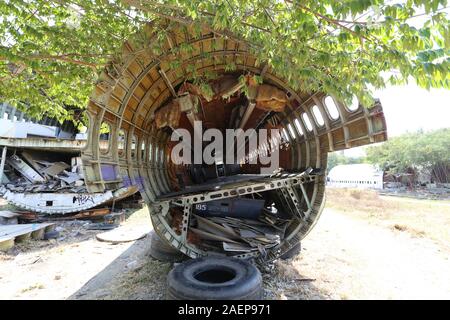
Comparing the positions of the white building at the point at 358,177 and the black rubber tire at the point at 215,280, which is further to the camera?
the white building at the point at 358,177

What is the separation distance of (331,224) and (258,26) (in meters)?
7.53

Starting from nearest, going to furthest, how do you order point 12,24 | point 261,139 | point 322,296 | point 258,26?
point 258,26
point 322,296
point 12,24
point 261,139

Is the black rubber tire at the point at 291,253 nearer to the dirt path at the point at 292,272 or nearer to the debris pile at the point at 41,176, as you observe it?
the dirt path at the point at 292,272

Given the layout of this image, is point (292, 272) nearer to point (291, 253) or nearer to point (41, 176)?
point (291, 253)

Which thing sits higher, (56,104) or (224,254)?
(56,104)

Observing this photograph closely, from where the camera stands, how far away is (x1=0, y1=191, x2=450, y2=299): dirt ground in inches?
168

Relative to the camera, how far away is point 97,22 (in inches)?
214

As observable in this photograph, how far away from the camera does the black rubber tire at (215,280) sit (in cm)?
322

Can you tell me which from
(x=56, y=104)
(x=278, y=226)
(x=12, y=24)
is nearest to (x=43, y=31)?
(x=12, y=24)

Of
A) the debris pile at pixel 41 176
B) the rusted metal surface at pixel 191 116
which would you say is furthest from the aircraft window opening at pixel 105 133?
the debris pile at pixel 41 176

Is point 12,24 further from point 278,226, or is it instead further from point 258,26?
point 278,226

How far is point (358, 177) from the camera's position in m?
40.8

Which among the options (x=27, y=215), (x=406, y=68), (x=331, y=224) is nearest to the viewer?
(x=406, y=68)

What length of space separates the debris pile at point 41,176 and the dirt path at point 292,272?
5.83 metres
